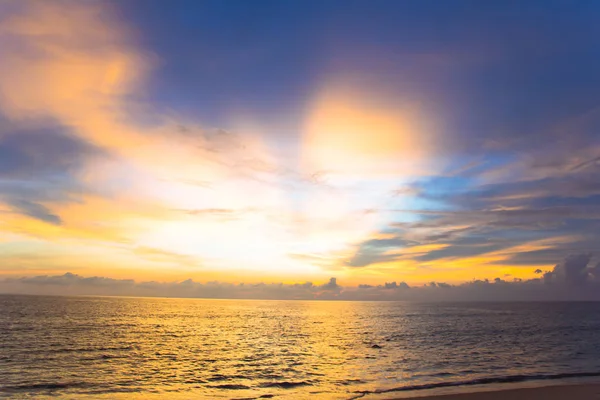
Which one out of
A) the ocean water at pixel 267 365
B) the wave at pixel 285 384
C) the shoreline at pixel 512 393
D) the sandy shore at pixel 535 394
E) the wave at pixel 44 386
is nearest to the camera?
the sandy shore at pixel 535 394

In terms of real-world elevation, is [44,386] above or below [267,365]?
above

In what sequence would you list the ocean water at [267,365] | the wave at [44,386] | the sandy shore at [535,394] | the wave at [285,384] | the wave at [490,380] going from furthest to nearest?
1. the wave at [285,384]
2. the ocean water at [267,365]
3. the wave at [44,386]
4. the wave at [490,380]
5. the sandy shore at [535,394]

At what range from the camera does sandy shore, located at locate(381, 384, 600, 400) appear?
2638cm

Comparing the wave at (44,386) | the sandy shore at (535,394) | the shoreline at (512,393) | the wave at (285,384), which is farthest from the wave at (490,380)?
the wave at (44,386)

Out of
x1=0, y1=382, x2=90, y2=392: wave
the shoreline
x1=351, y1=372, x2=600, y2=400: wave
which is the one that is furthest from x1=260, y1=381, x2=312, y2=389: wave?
x1=0, y1=382, x2=90, y2=392: wave

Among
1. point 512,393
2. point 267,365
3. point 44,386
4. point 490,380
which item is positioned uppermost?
point 512,393

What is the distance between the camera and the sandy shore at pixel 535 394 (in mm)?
26375

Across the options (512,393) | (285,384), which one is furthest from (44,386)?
(512,393)

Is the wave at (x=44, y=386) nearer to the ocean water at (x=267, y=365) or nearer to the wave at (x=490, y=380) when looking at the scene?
the ocean water at (x=267, y=365)

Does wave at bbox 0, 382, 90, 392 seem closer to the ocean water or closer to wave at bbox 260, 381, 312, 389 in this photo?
the ocean water

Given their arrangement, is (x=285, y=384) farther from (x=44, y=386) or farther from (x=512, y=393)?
(x=44, y=386)

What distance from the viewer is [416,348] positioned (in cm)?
5669

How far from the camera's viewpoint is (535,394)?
1077 inches

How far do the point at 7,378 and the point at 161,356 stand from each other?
54.5 ft
